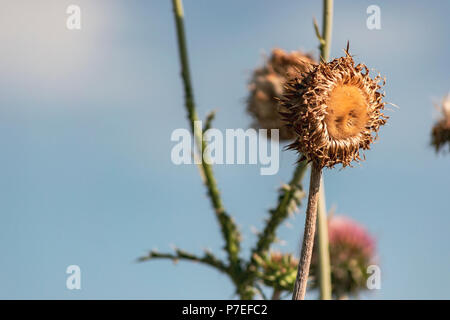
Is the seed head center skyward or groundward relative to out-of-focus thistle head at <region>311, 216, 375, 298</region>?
skyward

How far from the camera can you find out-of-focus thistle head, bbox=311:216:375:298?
6.52 metres

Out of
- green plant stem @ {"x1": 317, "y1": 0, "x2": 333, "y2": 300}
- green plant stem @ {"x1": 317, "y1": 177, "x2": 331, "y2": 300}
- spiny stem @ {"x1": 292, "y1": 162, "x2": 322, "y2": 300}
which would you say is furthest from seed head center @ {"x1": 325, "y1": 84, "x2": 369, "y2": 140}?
green plant stem @ {"x1": 317, "y1": 177, "x2": 331, "y2": 300}

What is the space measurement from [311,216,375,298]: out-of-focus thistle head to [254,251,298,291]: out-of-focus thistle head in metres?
1.27

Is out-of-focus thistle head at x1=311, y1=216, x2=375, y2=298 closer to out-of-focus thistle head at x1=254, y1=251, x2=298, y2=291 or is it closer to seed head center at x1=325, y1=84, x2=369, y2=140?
out-of-focus thistle head at x1=254, y1=251, x2=298, y2=291

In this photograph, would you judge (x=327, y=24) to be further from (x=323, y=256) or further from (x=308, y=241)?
(x=308, y=241)

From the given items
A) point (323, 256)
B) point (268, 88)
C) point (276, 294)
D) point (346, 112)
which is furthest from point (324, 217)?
point (268, 88)

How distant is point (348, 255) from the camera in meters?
6.89

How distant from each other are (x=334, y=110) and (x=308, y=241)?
49 cm

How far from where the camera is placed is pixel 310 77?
7.38ft

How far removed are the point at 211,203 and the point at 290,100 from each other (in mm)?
2840
